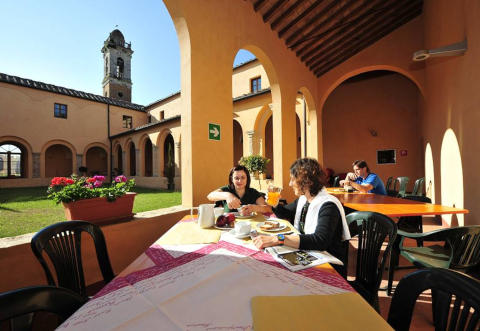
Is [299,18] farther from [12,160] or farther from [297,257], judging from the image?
[12,160]

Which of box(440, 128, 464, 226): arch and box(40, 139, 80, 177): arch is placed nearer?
box(440, 128, 464, 226): arch

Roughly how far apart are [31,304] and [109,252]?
169 cm

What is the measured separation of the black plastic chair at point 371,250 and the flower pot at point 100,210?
7.76 ft

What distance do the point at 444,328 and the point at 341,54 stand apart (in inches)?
290

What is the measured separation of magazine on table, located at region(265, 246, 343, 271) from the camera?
41.8 inches

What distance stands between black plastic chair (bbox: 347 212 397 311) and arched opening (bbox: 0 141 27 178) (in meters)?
20.0

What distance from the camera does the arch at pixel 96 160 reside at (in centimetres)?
1783

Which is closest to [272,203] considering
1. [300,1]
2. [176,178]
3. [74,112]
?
[300,1]

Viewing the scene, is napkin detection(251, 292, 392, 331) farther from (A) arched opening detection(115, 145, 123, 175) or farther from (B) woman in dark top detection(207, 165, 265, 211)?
(A) arched opening detection(115, 145, 123, 175)

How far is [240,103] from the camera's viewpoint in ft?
31.2

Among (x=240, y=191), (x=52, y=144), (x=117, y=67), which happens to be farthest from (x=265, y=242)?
(x=117, y=67)

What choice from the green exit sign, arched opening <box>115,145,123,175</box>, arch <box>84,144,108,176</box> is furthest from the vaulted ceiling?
arch <box>84,144,108,176</box>

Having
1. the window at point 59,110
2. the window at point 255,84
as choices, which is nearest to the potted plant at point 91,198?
the window at point 255,84

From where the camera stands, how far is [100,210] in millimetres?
2207
